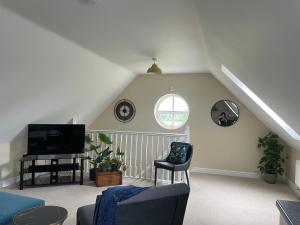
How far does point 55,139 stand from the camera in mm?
5059

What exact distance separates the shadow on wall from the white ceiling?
7.84 ft

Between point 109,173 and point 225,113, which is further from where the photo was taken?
point 225,113

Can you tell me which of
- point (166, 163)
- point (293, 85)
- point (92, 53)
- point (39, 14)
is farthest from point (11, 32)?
point (166, 163)

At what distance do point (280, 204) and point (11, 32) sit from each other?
11.2 feet

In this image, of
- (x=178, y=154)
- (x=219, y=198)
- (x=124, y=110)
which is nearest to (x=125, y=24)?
(x=178, y=154)

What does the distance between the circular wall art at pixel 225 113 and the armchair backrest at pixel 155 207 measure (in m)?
4.19

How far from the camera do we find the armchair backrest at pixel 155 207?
6.43ft

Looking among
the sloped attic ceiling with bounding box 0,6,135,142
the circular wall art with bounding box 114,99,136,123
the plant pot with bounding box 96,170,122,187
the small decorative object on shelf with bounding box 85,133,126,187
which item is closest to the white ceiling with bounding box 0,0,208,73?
the sloped attic ceiling with bounding box 0,6,135,142

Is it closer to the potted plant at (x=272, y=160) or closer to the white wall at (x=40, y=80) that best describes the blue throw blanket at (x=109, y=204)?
the white wall at (x=40, y=80)

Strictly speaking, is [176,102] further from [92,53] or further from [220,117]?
[92,53]

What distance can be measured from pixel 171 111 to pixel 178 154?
2.04m

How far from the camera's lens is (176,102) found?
6770 mm

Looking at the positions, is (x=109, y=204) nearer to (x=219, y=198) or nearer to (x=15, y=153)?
(x=219, y=198)

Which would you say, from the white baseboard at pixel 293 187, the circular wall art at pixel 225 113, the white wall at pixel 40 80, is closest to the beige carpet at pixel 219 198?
the white baseboard at pixel 293 187
